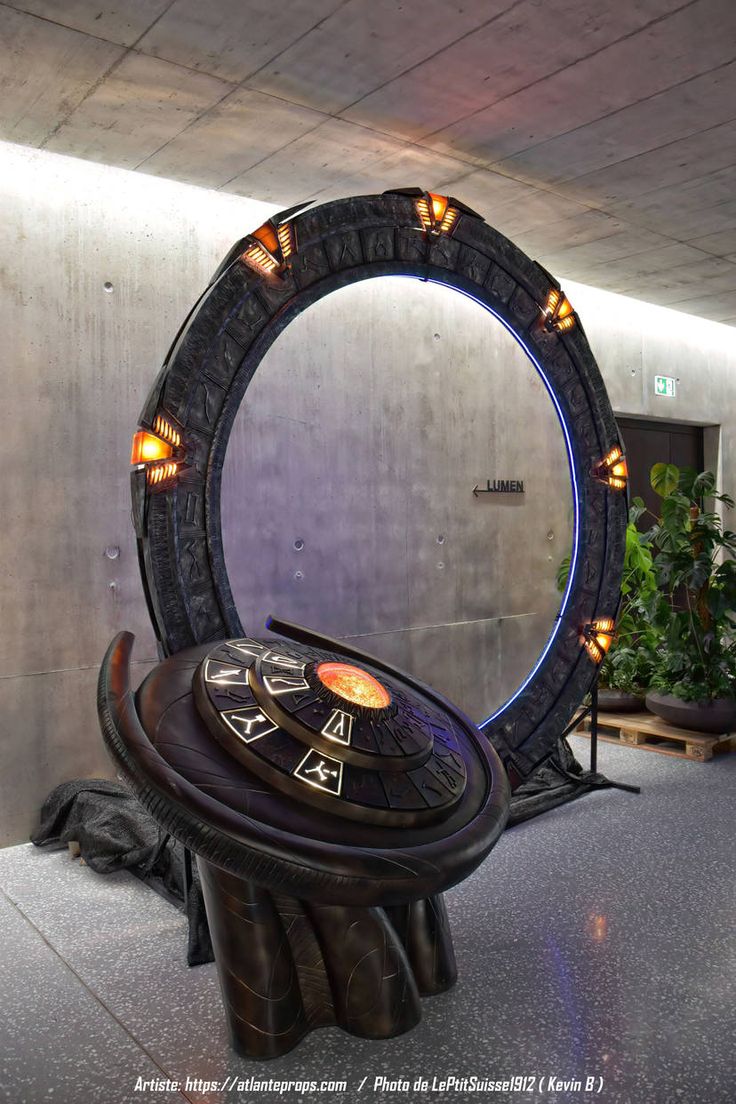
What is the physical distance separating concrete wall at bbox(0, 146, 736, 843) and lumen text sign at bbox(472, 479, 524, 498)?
0.28 feet

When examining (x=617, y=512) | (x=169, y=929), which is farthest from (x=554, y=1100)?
(x=617, y=512)

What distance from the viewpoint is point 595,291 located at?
666cm

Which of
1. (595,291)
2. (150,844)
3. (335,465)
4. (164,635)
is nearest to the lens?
(164,635)

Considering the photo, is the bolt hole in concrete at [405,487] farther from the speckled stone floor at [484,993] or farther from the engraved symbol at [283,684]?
the engraved symbol at [283,684]

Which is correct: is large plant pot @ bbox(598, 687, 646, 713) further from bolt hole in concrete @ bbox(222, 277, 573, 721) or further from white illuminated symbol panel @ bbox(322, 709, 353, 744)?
white illuminated symbol panel @ bbox(322, 709, 353, 744)

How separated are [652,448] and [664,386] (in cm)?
53

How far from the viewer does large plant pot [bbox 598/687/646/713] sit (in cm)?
583

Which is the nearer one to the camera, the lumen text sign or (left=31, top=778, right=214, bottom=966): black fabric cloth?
(left=31, top=778, right=214, bottom=966): black fabric cloth

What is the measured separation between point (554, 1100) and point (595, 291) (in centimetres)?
571

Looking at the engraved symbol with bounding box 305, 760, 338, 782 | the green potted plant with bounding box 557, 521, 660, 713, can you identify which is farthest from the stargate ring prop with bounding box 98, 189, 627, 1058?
the green potted plant with bounding box 557, 521, 660, 713

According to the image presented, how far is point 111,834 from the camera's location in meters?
3.71

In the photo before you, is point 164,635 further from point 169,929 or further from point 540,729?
point 540,729

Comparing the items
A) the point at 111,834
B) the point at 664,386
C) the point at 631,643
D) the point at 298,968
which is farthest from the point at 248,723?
the point at 664,386

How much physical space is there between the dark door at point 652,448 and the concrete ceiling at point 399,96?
2.65 meters
